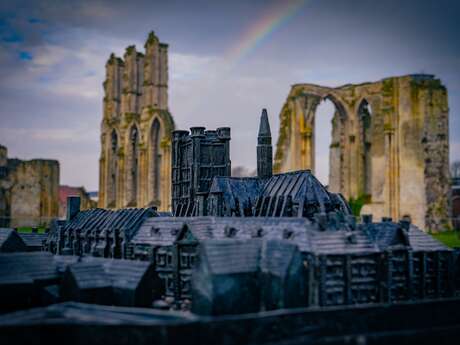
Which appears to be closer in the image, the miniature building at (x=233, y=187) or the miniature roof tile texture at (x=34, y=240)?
the miniature building at (x=233, y=187)

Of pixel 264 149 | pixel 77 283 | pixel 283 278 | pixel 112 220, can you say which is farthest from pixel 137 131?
pixel 283 278

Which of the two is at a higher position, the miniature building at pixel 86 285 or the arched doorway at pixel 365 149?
the arched doorway at pixel 365 149

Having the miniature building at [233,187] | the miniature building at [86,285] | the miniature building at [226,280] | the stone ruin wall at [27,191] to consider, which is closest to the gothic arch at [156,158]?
the stone ruin wall at [27,191]

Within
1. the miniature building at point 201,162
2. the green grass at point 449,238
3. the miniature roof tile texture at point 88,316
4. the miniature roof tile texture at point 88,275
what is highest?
the miniature building at point 201,162

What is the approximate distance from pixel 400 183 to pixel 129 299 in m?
31.3

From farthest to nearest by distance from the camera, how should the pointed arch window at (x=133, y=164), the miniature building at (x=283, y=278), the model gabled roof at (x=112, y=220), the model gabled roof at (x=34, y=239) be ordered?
the pointed arch window at (x=133, y=164), the model gabled roof at (x=34, y=239), the model gabled roof at (x=112, y=220), the miniature building at (x=283, y=278)

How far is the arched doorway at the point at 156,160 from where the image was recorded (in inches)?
2640

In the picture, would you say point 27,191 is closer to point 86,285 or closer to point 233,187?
point 233,187

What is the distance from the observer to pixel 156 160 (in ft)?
225

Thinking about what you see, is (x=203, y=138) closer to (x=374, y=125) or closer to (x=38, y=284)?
(x=38, y=284)

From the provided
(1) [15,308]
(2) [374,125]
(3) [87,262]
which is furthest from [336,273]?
(2) [374,125]

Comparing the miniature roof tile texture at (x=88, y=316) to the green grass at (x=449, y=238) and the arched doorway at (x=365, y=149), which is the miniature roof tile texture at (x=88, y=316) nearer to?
the green grass at (x=449, y=238)

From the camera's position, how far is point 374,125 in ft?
186

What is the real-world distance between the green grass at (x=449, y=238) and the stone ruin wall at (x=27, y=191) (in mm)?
44845
